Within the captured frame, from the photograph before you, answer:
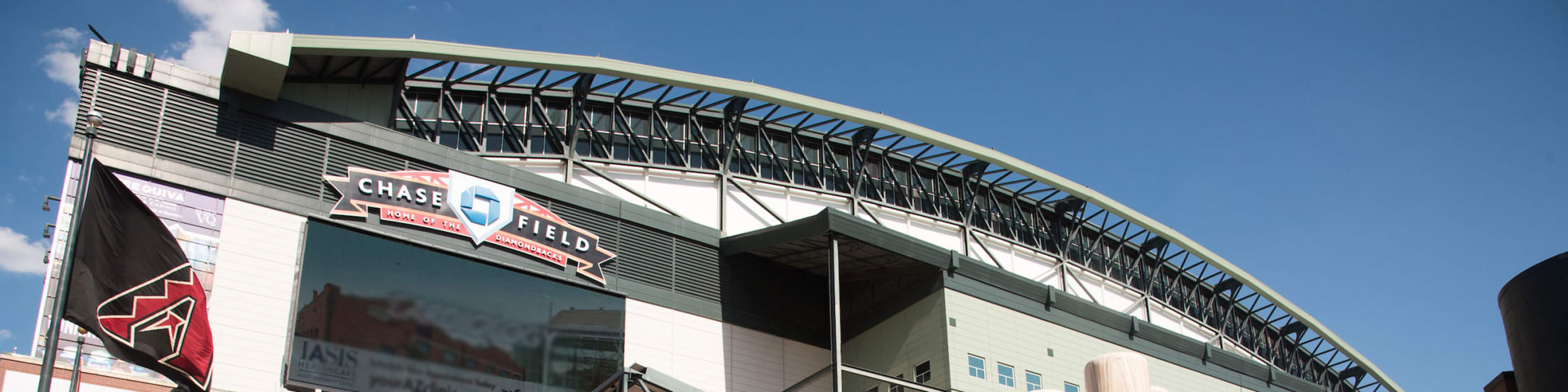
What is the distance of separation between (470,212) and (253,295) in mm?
6757

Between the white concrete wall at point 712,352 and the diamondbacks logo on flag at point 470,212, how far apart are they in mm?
2249

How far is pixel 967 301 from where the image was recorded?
40438 millimetres

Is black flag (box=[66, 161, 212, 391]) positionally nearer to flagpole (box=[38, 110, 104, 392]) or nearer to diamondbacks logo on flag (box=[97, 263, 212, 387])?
diamondbacks logo on flag (box=[97, 263, 212, 387])

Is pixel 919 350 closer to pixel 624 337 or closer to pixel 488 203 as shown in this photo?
pixel 624 337

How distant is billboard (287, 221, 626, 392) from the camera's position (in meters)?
30.7

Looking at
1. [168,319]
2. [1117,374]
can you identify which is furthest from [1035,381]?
[1117,374]

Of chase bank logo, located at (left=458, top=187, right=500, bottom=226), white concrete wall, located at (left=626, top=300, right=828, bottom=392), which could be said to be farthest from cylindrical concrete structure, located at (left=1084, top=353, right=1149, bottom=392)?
chase bank logo, located at (left=458, top=187, right=500, bottom=226)

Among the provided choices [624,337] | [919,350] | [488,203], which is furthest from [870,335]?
[488,203]

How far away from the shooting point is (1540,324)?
540 centimetres

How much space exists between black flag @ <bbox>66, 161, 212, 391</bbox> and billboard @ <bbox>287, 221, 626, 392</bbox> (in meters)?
5.23

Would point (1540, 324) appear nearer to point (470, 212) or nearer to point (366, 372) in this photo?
point (366, 372)

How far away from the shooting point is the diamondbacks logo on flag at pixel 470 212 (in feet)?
108

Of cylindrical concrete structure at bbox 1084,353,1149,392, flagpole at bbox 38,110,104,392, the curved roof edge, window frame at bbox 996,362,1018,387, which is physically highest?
the curved roof edge

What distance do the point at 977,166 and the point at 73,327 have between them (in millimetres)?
Result: 36511
